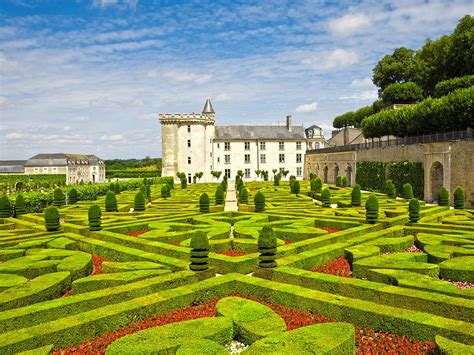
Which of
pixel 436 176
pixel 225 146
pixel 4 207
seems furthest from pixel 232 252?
pixel 225 146

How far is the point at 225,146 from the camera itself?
65.6 m

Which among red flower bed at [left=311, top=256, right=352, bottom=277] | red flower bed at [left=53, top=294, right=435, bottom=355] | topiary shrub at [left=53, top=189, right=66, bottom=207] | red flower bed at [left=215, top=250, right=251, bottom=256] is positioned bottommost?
red flower bed at [left=53, top=294, right=435, bottom=355]

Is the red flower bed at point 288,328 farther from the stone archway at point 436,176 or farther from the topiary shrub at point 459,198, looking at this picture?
the stone archway at point 436,176

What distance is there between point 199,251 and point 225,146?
55224 mm

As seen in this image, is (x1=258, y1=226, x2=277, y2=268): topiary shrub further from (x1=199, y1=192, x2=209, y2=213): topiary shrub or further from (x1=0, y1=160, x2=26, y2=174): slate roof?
(x1=0, y1=160, x2=26, y2=174): slate roof

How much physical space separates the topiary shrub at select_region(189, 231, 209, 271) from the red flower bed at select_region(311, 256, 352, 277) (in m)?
3.48

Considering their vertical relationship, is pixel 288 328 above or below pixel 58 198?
below

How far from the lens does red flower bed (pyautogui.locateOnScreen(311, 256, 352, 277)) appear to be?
1170cm

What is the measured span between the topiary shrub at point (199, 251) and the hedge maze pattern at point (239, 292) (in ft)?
0.78

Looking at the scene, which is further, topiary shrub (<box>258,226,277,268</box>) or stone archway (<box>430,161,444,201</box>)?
stone archway (<box>430,161,444,201</box>)

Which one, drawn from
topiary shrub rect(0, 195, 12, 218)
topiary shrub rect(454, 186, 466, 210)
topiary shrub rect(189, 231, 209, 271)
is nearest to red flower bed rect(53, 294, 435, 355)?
topiary shrub rect(189, 231, 209, 271)

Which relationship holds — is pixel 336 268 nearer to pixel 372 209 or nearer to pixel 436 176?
pixel 372 209

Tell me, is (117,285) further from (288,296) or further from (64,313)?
(288,296)

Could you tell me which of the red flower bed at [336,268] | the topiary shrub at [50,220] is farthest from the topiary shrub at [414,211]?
the topiary shrub at [50,220]
